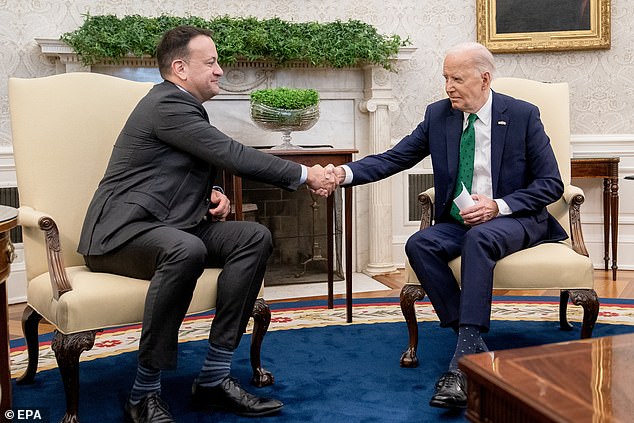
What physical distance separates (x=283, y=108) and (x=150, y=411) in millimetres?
1956

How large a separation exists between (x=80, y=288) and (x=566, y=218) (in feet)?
7.08

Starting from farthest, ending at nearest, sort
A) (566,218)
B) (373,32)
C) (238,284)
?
1. (373,32)
2. (566,218)
3. (238,284)

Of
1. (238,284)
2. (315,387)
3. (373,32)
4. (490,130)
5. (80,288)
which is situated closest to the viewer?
(80,288)

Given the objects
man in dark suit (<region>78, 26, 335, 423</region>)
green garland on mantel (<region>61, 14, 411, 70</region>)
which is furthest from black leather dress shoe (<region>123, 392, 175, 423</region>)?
green garland on mantel (<region>61, 14, 411, 70</region>)

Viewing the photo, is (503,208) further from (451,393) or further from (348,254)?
(348,254)

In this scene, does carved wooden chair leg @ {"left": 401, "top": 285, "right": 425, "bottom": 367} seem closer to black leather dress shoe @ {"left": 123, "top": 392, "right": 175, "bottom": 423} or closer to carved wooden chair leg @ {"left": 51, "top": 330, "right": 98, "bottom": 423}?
black leather dress shoe @ {"left": 123, "top": 392, "right": 175, "bottom": 423}

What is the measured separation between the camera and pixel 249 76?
530 cm

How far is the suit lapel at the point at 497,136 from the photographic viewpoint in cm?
328

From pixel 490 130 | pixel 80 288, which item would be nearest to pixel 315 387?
pixel 80 288

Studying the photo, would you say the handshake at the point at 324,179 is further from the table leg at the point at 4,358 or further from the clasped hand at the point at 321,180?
the table leg at the point at 4,358

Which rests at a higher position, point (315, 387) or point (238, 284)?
point (238, 284)

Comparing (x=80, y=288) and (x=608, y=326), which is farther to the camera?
(x=608, y=326)

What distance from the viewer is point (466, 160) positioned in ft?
10.9

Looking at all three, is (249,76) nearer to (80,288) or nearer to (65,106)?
(65,106)
